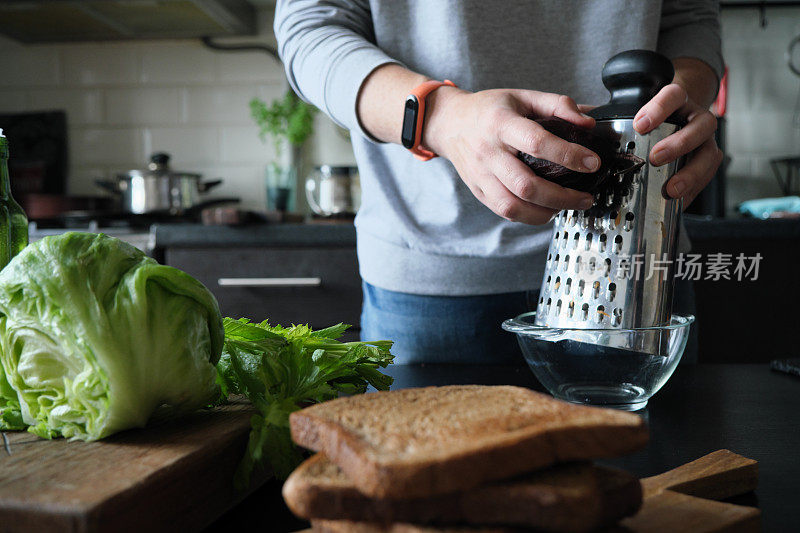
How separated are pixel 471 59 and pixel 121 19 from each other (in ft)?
5.70

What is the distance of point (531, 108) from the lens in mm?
683

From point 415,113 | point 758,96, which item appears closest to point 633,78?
point 415,113

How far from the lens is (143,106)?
2531 millimetres

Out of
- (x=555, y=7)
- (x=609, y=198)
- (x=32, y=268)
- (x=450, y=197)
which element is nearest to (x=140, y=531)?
(x=32, y=268)

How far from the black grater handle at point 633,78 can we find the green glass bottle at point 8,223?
53 centimetres

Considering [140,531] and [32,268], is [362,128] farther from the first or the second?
[140,531]

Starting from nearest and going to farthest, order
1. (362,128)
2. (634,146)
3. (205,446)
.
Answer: (205,446) → (634,146) → (362,128)

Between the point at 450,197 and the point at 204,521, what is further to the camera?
the point at 450,197

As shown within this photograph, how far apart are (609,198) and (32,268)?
1.57 feet

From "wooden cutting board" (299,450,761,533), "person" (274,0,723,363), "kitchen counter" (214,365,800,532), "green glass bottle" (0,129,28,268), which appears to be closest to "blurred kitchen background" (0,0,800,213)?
"person" (274,0,723,363)

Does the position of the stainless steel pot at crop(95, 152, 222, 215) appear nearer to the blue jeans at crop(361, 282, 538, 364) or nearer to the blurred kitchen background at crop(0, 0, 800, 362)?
the blurred kitchen background at crop(0, 0, 800, 362)

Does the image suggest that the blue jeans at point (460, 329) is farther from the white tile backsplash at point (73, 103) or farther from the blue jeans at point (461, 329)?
the white tile backsplash at point (73, 103)

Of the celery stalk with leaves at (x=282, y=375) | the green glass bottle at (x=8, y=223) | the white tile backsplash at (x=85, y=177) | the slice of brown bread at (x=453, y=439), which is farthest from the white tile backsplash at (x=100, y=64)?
the slice of brown bread at (x=453, y=439)

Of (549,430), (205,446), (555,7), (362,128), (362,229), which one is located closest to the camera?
(549,430)
